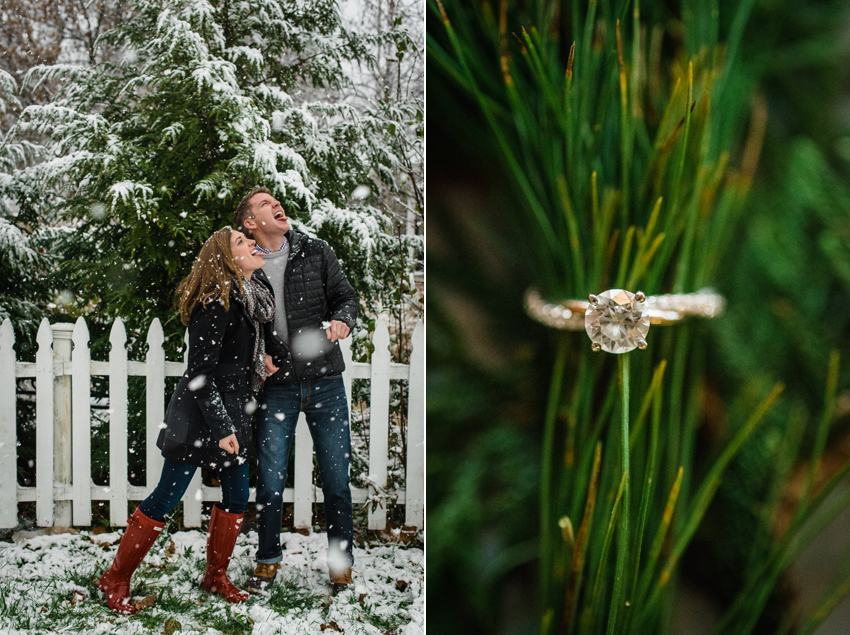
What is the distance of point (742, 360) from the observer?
44cm

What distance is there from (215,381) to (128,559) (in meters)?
0.22

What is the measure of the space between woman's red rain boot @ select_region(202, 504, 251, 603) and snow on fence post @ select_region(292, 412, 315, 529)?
65 mm

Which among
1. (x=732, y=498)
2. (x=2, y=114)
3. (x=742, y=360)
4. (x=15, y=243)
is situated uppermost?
(x=2, y=114)

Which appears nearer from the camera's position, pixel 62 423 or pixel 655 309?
pixel 655 309

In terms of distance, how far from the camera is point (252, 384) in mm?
552

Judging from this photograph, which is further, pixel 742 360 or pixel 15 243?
pixel 15 243

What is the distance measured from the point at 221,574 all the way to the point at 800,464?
0.57 meters

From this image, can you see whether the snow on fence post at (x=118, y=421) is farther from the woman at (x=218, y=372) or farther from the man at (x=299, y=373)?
the man at (x=299, y=373)

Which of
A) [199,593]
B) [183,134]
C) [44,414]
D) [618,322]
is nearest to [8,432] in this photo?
[44,414]

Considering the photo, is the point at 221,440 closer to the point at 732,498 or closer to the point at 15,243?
the point at 15,243

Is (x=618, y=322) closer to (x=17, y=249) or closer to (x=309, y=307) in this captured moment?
(x=309, y=307)

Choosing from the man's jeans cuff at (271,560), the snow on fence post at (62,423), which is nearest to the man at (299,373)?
the man's jeans cuff at (271,560)

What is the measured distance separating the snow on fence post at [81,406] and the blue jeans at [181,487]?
0.27 feet

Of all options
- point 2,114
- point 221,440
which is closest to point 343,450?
point 221,440
